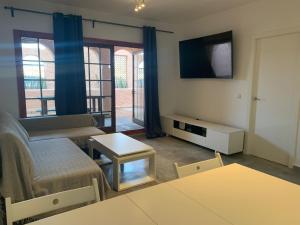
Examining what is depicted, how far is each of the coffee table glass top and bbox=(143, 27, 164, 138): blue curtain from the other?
168 cm

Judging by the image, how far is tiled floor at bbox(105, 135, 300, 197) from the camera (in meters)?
3.19

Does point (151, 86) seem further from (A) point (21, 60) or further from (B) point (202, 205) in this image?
(B) point (202, 205)

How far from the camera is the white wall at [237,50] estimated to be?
137 inches

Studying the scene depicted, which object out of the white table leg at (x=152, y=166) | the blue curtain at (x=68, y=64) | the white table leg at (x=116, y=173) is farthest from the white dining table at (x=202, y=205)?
the blue curtain at (x=68, y=64)

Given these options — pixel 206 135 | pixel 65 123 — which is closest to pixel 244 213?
pixel 206 135

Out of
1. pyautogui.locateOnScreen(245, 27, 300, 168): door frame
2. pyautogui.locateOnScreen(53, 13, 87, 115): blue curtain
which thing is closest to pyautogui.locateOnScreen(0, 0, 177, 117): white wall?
pyautogui.locateOnScreen(53, 13, 87, 115): blue curtain

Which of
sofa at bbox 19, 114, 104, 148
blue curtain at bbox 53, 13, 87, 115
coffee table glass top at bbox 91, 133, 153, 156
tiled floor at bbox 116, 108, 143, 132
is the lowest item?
tiled floor at bbox 116, 108, 143, 132

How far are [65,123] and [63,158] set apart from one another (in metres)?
1.59

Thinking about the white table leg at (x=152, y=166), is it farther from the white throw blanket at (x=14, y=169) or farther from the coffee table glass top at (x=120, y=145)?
the white throw blanket at (x=14, y=169)

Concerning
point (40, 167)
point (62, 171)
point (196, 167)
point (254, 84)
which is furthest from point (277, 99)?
point (40, 167)

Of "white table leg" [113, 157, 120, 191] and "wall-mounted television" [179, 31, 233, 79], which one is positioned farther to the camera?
"wall-mounted television" [179, 31, 233, 79]

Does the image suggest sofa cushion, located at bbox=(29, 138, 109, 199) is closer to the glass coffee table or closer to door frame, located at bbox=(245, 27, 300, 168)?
the glass coffee table

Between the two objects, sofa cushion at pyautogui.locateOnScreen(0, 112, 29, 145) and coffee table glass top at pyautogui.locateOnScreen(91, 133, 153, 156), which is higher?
sofa cushion at pyautogui.locateOnScreen(0, 112, 29, 145)

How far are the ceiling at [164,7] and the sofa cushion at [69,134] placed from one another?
7.06 ft
